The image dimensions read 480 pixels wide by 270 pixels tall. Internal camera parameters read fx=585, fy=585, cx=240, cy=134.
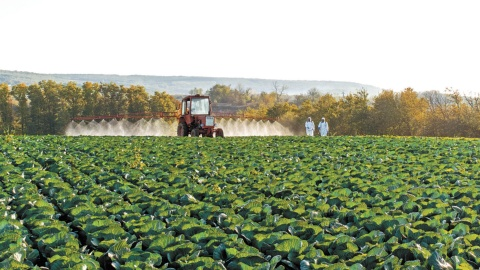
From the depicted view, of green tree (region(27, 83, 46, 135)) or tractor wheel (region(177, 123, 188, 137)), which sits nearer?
tractor wheel (region(177, 123, 188, 137))

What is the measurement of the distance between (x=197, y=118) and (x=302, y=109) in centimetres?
5737

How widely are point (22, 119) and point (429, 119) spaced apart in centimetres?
6718

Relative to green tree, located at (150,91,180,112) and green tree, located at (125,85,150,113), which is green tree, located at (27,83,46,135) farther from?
green tree, located at (150,91,180,112)

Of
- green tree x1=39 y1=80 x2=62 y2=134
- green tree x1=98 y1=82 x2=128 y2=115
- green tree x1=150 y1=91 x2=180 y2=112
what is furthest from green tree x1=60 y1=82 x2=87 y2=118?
green tree x1=150 y1=91 x2=180 y2=112

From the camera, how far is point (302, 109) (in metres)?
89.2

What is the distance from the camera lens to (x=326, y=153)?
58.7 feet

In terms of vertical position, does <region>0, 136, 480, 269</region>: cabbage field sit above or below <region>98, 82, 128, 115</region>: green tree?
above

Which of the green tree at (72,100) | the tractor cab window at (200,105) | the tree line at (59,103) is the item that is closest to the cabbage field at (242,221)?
the tractor cab window at (200,105)

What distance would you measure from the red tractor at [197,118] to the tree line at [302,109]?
37106mm

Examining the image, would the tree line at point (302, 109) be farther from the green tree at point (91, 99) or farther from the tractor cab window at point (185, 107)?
the tractor cab window at point (185, 107)

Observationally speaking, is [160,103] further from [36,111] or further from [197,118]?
[197,118]

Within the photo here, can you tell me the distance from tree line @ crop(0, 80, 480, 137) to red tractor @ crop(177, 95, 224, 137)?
37106 mm

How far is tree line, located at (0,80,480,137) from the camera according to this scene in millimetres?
68812

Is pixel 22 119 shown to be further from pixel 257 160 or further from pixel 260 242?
pixel 260 242
